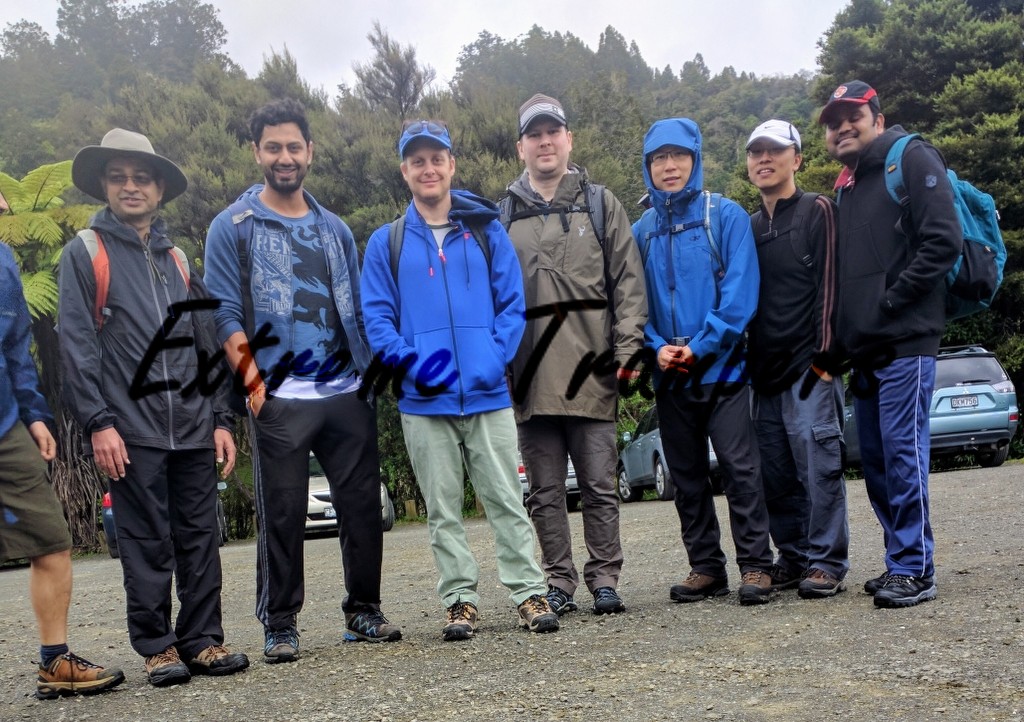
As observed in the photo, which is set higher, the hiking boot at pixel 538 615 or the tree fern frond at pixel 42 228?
the tree fern frond at pixel 42 228

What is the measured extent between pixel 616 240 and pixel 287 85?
84.0 feet

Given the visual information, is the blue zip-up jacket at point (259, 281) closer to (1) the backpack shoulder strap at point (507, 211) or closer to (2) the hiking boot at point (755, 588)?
(1) the backpack shoulder strap at point (507, 211)

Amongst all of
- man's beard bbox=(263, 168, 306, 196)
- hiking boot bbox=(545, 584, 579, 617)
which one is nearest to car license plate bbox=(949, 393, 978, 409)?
hiking boot bbox=(545, 584, 579, 617)

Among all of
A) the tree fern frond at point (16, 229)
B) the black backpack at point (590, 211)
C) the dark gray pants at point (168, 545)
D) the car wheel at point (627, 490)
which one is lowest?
the car wheel at point (627, 490)

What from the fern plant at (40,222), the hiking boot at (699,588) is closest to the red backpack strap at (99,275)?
the hiking boot at (699,588)

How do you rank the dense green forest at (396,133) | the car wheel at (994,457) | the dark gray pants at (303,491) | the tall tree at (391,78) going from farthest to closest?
the tall tree at (391,78), the dense green forest at (396,133), the car wheel at (994,457), the dark gray pants at (303,491)

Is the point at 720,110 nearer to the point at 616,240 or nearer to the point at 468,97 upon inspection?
the point at 468,97

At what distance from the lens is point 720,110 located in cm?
6644

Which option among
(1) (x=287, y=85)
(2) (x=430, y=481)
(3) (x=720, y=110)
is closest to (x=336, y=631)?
(2) (x=430, y=481)

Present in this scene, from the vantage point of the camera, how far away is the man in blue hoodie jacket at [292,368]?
4.96 meters

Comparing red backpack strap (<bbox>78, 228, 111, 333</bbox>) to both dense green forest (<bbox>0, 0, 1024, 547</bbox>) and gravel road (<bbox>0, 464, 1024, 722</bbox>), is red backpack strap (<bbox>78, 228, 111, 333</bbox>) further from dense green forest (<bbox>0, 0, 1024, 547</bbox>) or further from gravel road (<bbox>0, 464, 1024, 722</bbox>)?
dense green forest (<bbox>0, 0, 1024, 547</bbox>)

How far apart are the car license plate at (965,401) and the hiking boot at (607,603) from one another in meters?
11.3

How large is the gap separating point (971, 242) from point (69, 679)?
4439 millimetres

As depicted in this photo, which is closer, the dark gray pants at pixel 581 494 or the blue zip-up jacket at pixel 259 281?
the blue zip-up jacket at pixel 259 281
